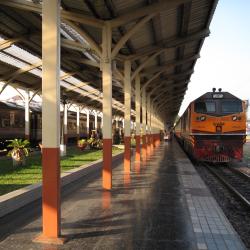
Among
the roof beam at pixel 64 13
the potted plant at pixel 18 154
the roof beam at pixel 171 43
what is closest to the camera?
the roof beam at pixel 64 13

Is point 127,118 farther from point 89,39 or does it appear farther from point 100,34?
point 89,39

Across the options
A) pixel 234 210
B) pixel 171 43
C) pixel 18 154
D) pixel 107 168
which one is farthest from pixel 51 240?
pixel 171 43

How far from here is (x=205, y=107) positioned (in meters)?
22.0

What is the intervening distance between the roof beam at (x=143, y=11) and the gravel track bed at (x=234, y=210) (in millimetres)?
5703

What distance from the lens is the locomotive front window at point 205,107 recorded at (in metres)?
21.9

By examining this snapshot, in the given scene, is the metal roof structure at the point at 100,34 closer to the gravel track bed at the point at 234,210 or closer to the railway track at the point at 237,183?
the gravel track bed at the point at 234,210

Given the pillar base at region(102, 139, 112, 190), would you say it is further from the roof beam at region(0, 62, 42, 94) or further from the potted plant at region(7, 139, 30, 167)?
the roof beam at region(0, 62, 42, 94)

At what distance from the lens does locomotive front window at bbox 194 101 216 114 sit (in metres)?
21.9

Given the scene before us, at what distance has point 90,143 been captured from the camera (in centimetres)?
3238

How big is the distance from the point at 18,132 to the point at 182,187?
20.5 metres

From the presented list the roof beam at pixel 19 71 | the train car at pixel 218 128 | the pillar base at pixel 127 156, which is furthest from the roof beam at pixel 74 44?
the train car at pixel 218 128

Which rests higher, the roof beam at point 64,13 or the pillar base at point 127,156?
the roof beam at point 64,13

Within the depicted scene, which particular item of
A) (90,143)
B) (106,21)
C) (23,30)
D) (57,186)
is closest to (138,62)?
(23,30)

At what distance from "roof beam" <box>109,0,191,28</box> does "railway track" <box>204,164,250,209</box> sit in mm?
5848
